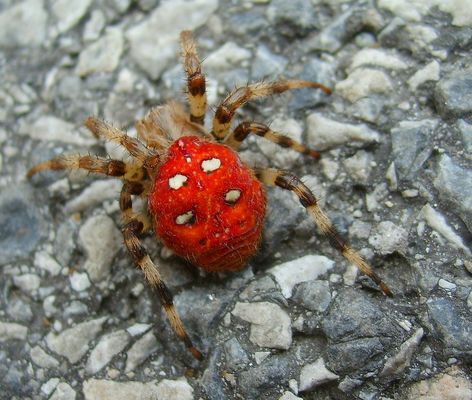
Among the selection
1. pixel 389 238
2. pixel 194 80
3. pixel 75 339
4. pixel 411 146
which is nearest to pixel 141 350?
pixel 75 339

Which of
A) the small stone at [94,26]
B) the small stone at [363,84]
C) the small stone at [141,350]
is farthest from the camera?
the small stone at [94,26]

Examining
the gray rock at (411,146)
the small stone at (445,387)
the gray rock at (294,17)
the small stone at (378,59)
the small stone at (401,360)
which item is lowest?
the small stone at (445,387)

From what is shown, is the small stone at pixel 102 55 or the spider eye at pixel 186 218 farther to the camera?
the small stone at pixel 102 55

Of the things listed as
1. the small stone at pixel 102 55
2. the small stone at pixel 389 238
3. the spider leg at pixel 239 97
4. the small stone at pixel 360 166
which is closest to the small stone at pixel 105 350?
the spider leg at pixel 239 97

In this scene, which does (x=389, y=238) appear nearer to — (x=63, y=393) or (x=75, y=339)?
(x=75, y=339)

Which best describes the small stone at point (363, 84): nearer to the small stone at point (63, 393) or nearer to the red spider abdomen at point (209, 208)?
the red spider abdomen at point (209, 208)
